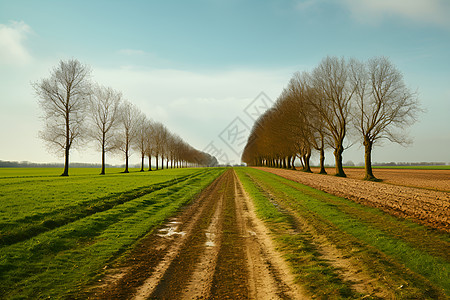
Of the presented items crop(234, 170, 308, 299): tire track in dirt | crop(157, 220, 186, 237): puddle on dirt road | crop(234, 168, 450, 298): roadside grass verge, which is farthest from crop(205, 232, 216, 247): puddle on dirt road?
crop(234, 168, 450, 298): roadside grass verge

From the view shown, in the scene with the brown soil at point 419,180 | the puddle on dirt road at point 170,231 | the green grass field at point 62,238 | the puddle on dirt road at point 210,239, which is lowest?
the brown soil at point 419,180

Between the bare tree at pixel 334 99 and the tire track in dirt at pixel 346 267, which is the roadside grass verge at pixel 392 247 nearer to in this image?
the tire track in dirt at pixel 346 267

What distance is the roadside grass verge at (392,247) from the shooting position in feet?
17.3

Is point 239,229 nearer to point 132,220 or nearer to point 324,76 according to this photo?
point 132,220

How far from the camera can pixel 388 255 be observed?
6812 millimetres

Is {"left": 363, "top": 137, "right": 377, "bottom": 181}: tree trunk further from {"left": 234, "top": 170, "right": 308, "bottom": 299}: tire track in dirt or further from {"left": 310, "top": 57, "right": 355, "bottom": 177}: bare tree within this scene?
{"left": 234, "top": 170, "right": 308, "bottom": 299}: tire track in dirt

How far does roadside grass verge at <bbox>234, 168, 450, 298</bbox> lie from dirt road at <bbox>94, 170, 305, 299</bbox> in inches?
86.4

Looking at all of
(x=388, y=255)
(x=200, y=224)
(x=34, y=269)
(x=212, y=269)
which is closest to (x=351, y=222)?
(x=388, y=255)

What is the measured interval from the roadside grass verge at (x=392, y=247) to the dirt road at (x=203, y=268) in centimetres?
220

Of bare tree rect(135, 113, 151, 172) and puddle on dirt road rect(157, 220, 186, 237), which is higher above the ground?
bare tree rect(135, 113, 151, 172)

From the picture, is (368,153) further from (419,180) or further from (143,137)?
(143,137)

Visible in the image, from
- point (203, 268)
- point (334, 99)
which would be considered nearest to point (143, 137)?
point (334, 99)

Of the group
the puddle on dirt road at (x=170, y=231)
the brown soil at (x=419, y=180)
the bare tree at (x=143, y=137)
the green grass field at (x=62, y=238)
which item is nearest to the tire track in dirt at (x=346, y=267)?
the puddle on dirt road at (x=170, y=231)

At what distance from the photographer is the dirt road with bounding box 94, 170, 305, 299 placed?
4992 mm
